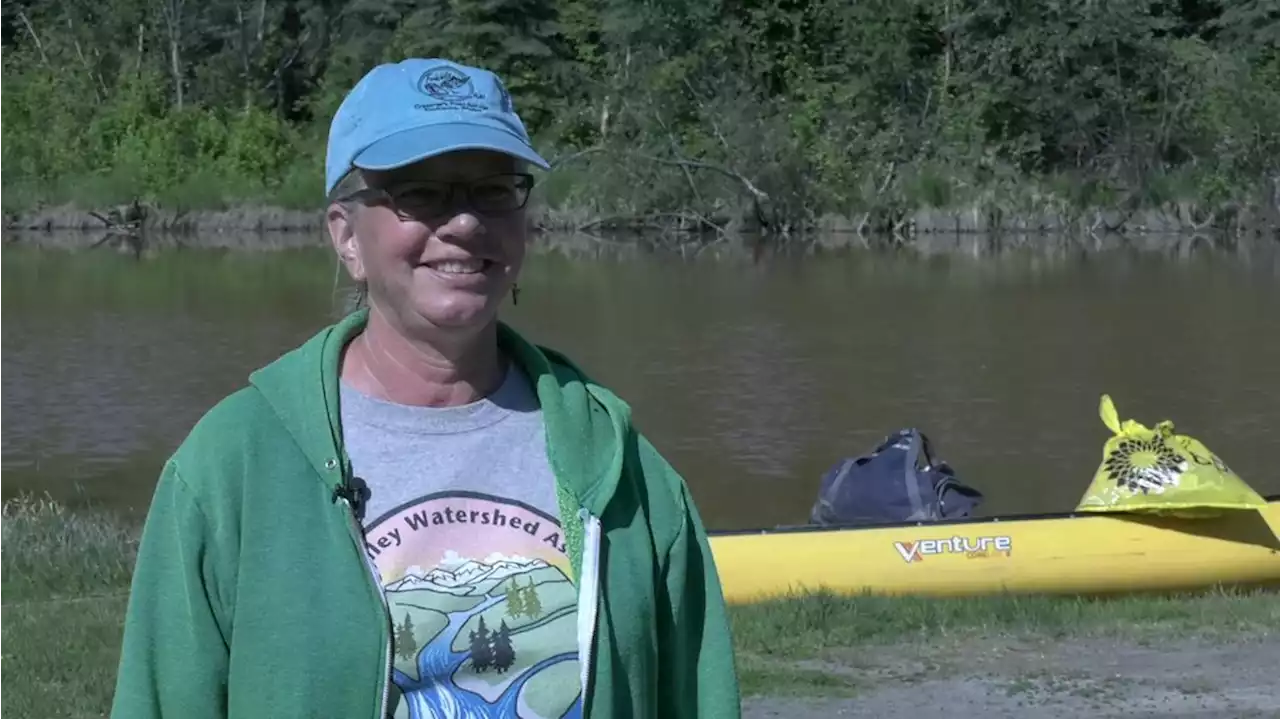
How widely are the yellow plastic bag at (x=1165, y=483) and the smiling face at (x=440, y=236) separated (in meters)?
6.31

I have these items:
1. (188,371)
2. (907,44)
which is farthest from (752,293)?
(907,44)

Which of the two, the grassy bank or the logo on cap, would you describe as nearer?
the logo on cap

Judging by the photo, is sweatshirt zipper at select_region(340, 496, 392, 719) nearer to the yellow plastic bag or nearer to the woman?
the woman

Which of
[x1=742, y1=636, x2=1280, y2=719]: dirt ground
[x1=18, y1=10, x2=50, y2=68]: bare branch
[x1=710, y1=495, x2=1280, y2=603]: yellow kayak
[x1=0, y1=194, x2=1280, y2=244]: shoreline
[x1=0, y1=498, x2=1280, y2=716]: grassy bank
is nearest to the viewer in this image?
[x1=742, y1=636, x2=1280, y2=719]: dirt ground

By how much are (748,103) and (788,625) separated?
32942 mm

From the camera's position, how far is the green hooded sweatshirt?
2.06 m

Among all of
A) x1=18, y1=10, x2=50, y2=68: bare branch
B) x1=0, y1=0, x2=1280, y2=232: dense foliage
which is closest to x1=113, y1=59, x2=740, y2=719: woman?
x1=0, y1=0, x2=1280, y2=232: dense foliage

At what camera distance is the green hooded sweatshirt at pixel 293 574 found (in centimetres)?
206

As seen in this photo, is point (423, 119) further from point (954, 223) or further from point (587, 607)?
point (954, 223)

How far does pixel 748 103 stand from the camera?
39000 mm

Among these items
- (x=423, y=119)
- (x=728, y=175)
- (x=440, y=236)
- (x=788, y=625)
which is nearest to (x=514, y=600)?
(x=440, y=236)

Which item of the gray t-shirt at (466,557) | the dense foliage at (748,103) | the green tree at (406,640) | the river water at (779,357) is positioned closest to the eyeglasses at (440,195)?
the gray t-shirt at (466,557)

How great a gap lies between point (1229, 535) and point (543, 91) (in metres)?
38.1

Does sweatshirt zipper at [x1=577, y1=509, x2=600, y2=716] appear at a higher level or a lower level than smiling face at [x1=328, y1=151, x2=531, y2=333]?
lower
